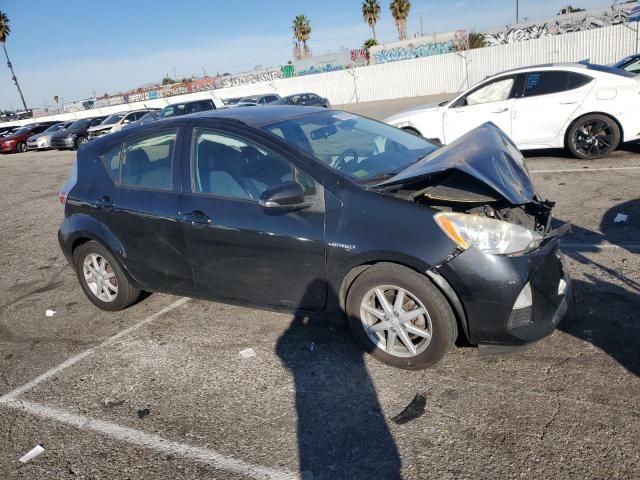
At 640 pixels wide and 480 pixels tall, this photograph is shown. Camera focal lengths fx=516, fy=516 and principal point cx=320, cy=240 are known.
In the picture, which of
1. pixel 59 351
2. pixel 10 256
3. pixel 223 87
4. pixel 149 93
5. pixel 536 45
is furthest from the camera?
pixel 149 93

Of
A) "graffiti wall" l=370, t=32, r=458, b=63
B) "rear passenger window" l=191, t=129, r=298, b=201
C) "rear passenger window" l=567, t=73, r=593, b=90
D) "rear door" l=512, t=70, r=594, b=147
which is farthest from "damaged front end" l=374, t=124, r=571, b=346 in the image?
"graffiti wall" l=370, t=32, r=458, b=63

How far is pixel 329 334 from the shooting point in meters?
3.92

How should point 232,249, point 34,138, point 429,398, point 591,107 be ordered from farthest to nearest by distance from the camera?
1. point 34,138
2. point 591,107
3. point 232,249
4. point 429,398

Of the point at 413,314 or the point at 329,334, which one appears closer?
the point at 413,314

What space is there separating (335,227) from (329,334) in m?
1.01

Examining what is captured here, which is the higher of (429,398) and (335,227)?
(335,227)

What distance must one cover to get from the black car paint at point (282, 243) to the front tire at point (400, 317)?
0.26 ft

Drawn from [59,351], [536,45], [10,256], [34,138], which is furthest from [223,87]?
[59,351]

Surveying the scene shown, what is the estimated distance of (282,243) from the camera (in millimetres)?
3469

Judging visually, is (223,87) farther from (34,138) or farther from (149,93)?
(34,138)

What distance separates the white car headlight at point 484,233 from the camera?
2.99m

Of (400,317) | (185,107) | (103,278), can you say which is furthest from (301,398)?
(185,107)

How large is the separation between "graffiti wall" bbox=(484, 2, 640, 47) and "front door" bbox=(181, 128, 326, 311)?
109ft

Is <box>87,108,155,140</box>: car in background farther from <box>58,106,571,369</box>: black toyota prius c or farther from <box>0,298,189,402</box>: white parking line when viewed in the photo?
<box>58,106,571,369</box>: black toyota prius c
